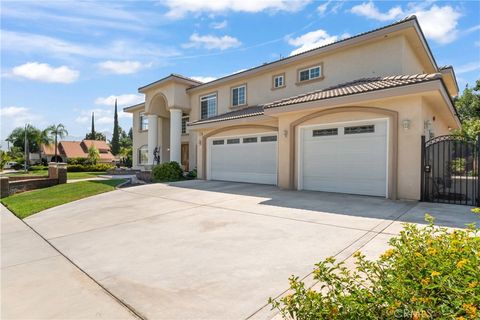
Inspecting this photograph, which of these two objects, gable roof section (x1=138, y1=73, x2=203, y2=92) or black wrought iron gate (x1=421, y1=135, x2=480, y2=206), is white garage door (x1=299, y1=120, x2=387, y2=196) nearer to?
black wrought iron gate (x1=421, y1=135, x2=480, y2=206)

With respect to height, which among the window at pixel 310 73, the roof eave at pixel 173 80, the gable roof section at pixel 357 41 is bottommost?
the window at pixel 310 73

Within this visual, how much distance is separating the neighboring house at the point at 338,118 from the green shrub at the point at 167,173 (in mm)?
2201

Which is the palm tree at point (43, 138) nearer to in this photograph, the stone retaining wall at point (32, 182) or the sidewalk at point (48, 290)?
the stone retaining wall at point (32, 182)

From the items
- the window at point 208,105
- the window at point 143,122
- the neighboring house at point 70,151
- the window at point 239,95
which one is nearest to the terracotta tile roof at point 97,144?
the neighboring house at point 70,151

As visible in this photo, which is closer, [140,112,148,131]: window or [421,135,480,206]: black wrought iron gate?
[421,135,480,206]: black wrought iron gate

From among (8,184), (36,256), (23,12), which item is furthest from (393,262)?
(8,184)

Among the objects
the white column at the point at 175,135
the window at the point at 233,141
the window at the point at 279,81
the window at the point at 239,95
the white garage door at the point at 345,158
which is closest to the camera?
the white garage door at the point at 345,158

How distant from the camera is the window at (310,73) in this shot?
14.2m

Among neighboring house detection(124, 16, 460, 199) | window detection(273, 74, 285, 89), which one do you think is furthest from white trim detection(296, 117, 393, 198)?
window detection(273, 74, 285, 89)

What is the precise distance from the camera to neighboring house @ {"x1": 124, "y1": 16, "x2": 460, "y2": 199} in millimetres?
9023

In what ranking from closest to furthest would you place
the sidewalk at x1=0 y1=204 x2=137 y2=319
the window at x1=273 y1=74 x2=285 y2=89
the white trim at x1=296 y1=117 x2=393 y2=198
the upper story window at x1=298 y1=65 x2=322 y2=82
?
the sidewalk at x1=0 y1=204 x2=137 y2=319 → the white trim at x1=296 y1=117 x2=393 y2=198 → the upper story window at x1=298 y1=65 x2=322 y2=82 → the window at x1=273 y1=74 x2=285 y2=89

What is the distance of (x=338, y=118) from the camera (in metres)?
10.6

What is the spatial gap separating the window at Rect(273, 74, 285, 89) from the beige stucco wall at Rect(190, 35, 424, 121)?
9.4 inches

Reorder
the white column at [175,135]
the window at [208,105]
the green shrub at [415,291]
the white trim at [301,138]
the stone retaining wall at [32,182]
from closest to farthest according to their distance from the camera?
1. the green shrub at [415,291]
2. the white trim at [301,138]
3. the stone retaining wall at [32,182]
4. the window at [208,105]
5. the white column at [175,135]
